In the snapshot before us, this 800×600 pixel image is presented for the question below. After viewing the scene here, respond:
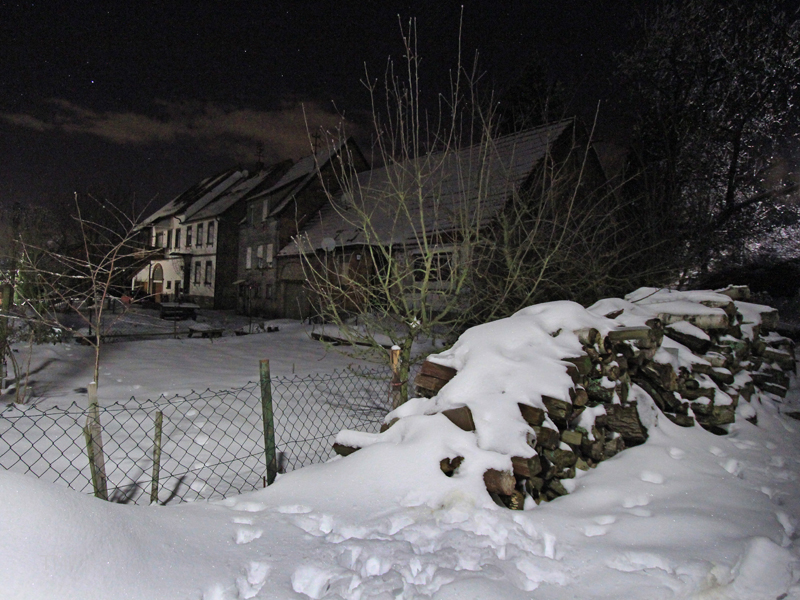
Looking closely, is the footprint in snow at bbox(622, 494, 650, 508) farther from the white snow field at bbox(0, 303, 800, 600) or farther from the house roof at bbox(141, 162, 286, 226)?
the house roof at bbox(141, 162, 286, 226)

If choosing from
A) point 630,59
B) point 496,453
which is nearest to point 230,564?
point 496,453

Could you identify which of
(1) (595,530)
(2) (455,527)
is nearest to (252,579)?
(2) (455,527)

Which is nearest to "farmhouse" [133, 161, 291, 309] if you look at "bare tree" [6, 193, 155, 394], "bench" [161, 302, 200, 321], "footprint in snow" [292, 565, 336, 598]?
Answer: "bench" [161, 302, 200, 321]

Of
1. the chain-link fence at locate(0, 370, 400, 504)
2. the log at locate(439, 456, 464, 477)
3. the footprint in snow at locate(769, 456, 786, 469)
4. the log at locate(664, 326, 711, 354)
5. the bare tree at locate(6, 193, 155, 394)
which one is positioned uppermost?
the bare tree at locate(6, 193, 155, 394)

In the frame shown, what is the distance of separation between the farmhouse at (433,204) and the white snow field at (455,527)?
5.52 ft

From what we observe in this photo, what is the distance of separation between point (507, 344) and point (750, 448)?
8.37ft

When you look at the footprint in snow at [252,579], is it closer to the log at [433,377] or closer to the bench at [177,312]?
the log at [433,377]

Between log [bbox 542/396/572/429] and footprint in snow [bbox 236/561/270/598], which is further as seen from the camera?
log [bbox 542/396/572/429]

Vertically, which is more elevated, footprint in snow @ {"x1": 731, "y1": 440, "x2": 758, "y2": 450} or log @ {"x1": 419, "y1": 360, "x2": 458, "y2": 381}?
log @ {"x1": 419, "y1": 360, "x2": 458, "y2": 381}

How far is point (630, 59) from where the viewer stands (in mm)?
15555

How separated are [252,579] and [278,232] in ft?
86.8

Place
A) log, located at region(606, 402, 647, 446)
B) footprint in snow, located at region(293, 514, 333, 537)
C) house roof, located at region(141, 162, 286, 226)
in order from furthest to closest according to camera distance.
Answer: house roof, located at region(141, 162, 286, 226)
log, located at region(606, 402, 647, 446)
footprint in snow, located at region(293, 514, 333, 537)

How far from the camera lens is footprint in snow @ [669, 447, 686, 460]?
3.85 m

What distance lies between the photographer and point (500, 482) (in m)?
2.99
